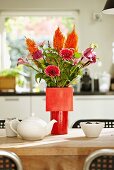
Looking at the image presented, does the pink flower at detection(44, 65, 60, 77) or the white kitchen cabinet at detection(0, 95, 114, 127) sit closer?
the pink flower at detection(44, 65, 60, 77)

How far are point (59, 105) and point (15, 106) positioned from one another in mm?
2852

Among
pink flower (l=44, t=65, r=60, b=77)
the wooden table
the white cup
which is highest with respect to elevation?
pink flower (l=44, t=65, r=60, b=77)

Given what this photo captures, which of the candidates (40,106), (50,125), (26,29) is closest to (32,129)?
(50,125)

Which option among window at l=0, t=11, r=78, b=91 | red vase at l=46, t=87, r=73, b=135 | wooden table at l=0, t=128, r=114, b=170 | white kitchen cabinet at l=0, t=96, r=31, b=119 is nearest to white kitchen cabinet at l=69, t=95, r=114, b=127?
white kitchen cabinet at l=0, t=96, r=31, b=119

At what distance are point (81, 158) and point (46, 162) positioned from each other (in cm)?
18

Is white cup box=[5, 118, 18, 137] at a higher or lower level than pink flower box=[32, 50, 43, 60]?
lower

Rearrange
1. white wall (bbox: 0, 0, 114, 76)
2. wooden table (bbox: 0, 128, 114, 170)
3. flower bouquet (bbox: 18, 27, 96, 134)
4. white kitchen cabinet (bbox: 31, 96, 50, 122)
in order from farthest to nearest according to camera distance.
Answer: white wall (bbox: 0, 0, 114, 76) < white kitchen cabinet (bbox: 31, 96, 50, 122) < flower bouquet (bbox: 18, 27, 96, 134) < wooden table (bbox: 0, 128, 114, 170)

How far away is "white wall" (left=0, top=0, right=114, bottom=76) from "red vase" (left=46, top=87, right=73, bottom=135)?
3473 mm

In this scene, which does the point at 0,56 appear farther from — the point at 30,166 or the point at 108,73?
the point at 30,166

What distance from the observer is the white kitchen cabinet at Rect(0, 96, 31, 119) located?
5316 millimetres

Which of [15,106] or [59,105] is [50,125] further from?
[15,106]

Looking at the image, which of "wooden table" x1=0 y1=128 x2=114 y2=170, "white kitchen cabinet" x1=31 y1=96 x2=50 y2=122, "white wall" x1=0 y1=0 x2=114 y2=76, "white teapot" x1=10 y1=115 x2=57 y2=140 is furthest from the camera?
"white wall" x1=0 y1=0 x2=114 y2=76

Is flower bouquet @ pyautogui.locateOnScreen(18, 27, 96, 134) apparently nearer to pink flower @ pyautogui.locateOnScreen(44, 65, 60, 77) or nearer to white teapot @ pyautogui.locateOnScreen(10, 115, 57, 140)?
pink flower @ pyautogui.locateOnScreen(44, 65, 60, 77)

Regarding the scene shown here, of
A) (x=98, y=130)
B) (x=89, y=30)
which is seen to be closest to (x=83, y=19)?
(x=89, y=30)
